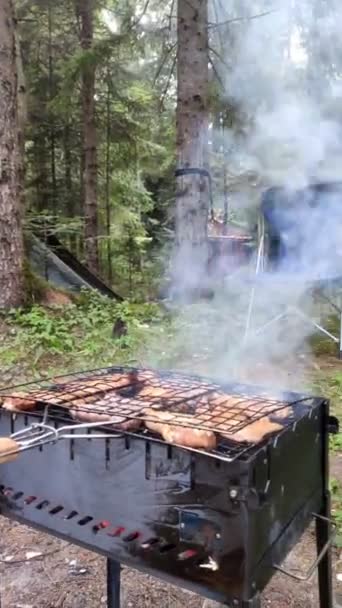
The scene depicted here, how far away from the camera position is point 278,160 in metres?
4.32

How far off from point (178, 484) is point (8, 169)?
3.61 m

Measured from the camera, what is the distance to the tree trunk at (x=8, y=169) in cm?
411

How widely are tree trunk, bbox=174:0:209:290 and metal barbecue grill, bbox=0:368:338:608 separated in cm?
354

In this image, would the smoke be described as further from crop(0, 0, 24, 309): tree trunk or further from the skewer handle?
the skewer handle

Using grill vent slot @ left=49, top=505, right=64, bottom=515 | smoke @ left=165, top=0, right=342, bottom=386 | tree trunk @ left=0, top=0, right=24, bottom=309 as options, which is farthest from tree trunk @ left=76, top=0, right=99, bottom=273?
grill vent slot @ left=49, top=505, right=64, bottom=515

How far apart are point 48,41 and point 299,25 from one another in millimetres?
6349

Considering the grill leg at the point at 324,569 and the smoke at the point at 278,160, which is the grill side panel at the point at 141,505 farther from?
the smoke at the point at 278,160

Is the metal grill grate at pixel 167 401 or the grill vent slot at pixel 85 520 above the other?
the metal grill grate at pixel 167 401

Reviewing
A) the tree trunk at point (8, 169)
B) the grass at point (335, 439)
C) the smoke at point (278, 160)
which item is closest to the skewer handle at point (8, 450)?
the grass at point (335, 439)

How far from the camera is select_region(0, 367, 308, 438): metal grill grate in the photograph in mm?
1318

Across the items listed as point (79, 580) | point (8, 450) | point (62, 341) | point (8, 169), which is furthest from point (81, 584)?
point (8, 169)

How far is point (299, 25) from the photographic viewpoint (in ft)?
12.4

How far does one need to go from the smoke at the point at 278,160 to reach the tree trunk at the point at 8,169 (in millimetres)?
1523

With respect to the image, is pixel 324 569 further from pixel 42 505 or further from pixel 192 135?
pixel 192 135
